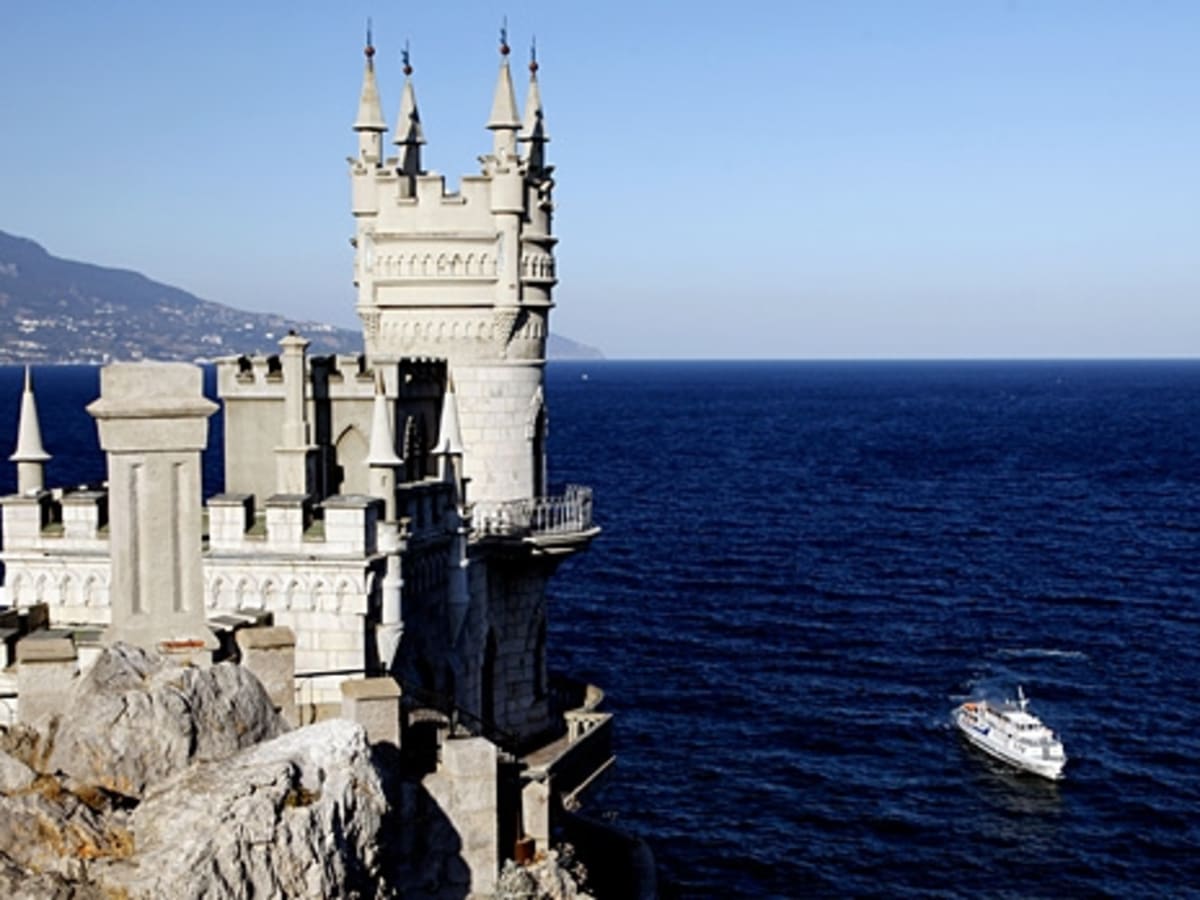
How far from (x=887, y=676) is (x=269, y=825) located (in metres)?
45.8

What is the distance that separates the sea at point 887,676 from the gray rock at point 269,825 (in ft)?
78.6

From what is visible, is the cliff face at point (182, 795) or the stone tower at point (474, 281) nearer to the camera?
the cliff face at point (182, 795)

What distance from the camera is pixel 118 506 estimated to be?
1895 centimetres

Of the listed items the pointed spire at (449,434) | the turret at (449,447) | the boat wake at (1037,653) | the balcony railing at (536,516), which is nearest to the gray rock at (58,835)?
the turret at (449,447)

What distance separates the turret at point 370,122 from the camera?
36.2m

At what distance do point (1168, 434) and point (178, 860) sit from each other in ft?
566

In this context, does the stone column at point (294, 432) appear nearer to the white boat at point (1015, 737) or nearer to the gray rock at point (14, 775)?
the gray rock at point (14, 775)

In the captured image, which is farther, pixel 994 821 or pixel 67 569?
pixel 994 821

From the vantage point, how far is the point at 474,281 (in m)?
35.4

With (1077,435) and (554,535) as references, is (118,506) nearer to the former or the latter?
(554,535)

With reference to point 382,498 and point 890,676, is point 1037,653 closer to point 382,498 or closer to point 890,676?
point 890,676

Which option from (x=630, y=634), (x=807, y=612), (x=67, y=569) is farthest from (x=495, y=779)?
(x=807, y=612)

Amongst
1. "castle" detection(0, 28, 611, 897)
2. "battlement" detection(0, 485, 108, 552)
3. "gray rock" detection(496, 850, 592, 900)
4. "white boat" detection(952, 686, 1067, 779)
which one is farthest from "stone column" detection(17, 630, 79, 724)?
"white boat" detection(952, 686, 1067, 779)

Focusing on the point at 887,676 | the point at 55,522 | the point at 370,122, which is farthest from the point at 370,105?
the point at 887,676
